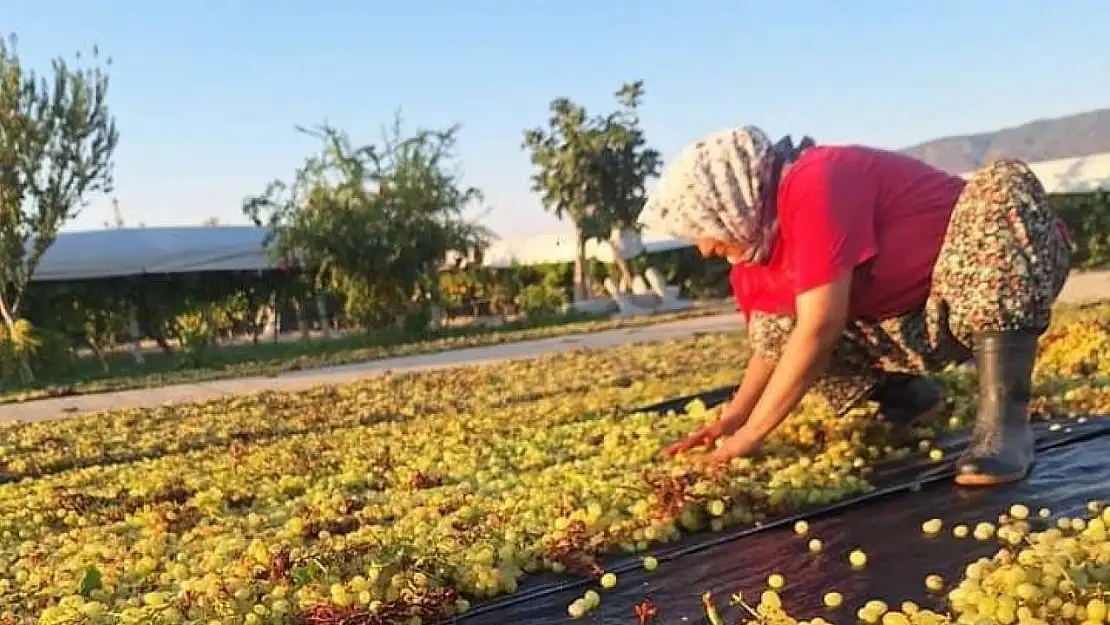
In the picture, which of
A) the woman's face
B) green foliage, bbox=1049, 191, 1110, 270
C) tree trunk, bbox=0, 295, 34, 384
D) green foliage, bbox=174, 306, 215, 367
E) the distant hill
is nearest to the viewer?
the woman's face

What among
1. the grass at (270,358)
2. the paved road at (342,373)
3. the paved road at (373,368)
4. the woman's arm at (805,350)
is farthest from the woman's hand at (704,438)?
the grass at (270,358)

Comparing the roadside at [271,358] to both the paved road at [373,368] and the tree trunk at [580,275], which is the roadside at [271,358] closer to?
the paved road at [373,368]

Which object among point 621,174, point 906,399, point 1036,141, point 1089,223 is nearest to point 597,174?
point 621,174

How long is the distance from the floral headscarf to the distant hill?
81611mm

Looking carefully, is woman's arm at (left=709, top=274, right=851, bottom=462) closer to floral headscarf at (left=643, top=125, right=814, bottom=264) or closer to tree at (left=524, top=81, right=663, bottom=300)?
floral headscarf at (left=643, top=125, right=814, bottom=264)

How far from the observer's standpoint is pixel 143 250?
24.7 m

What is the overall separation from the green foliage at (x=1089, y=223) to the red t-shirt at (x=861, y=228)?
26.0 m

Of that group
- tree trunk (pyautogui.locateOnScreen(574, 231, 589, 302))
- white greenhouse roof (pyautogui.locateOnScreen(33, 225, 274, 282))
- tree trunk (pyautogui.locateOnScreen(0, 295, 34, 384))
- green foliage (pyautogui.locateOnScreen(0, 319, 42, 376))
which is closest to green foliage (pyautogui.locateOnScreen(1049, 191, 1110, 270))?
tree trunk (pyautogui.locateOnScreen(574, 231, 589, 302))

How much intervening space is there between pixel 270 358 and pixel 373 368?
16.5ft

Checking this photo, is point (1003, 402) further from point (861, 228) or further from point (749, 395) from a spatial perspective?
point (749, 395)

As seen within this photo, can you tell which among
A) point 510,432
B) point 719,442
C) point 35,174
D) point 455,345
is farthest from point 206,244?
point 719,442

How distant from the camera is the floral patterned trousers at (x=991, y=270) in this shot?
3.42 meters

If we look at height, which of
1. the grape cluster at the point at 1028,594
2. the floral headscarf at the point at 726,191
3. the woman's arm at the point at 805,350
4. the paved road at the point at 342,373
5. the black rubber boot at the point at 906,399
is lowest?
the paved road at the point at 342,373

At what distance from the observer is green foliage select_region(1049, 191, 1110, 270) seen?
2720 cm
